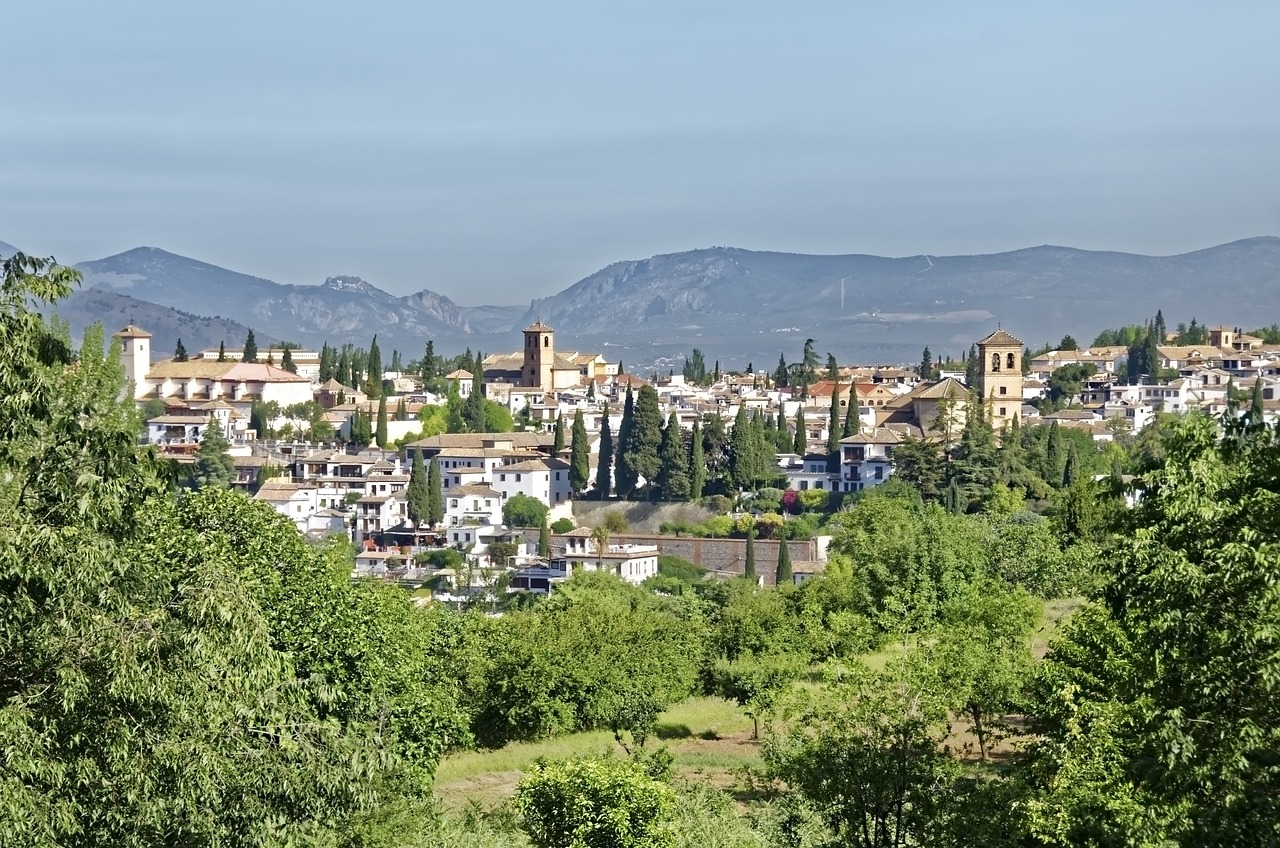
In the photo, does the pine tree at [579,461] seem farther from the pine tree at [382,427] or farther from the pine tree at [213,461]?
the pine tree at [213,461]

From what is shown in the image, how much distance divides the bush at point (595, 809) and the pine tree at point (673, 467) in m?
59.8

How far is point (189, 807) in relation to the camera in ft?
28.5

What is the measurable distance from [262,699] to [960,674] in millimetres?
7816

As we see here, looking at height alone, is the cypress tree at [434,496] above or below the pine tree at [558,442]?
below

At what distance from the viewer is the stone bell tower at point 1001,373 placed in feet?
275

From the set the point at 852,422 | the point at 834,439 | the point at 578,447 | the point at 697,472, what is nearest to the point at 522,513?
the point at 578,447

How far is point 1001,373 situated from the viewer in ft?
277

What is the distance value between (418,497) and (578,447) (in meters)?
9.72

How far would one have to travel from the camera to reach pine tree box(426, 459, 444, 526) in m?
71.9

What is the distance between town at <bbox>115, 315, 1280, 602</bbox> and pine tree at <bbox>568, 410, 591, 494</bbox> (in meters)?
0.13

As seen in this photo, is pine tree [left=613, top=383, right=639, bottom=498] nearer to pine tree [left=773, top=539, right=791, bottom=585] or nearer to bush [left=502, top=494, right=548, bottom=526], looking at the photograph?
bush [left=502, top=494, right=548, bottom=526]

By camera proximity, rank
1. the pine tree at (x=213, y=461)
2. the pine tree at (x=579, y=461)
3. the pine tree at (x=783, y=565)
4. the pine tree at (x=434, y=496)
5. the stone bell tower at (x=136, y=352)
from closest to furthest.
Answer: the pine tree at (x=783, y=565)
the pine tree at (x=213, y=461)
the pine tree at (x=434, y=496)
the pine tree at (x=579, y=461)
the stone bell tower at (x=136, y=352)

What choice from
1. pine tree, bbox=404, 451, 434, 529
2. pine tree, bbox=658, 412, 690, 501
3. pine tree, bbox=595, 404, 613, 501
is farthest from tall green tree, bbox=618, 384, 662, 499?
pine tree, bbox=404, 451, 434, 529

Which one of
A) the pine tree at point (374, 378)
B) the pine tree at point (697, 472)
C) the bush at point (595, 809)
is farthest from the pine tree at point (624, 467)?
the bush at point (595, 809)
